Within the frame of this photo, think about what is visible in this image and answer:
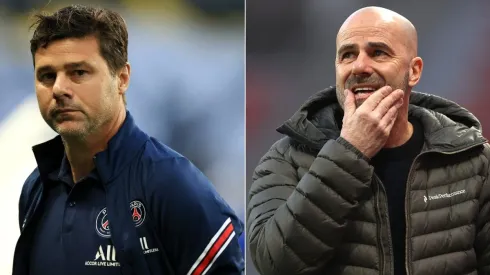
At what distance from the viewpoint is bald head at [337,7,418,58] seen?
168 cm

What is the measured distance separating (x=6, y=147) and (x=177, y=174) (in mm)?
755

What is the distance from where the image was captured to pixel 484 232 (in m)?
1.64

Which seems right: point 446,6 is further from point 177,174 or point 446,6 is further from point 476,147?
point 177,174

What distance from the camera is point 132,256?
171 cm

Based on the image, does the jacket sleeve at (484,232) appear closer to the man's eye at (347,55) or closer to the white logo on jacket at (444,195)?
the white logo on jacket at (444,195)

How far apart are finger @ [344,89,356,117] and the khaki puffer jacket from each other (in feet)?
0.31

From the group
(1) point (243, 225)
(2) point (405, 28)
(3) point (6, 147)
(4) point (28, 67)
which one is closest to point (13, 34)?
(4) point (28, 67)

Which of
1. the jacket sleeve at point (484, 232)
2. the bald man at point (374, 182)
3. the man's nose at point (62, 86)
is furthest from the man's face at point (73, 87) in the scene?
the jacket sleeve at point (484, 232)

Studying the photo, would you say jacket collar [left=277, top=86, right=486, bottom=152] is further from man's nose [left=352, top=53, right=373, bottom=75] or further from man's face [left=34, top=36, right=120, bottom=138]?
man's face [left=34, top=36, right=120, bottom=138]

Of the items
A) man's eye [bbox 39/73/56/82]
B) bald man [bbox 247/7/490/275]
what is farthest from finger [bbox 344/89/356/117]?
man's eye [bbox 39/73/56/82]

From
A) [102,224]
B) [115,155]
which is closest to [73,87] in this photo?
[115,155]

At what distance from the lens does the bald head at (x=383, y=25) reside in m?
1.68

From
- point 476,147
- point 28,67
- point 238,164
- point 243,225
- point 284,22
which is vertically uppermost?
point 284,22

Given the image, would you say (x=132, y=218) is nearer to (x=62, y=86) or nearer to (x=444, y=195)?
(x=62, y=86)
